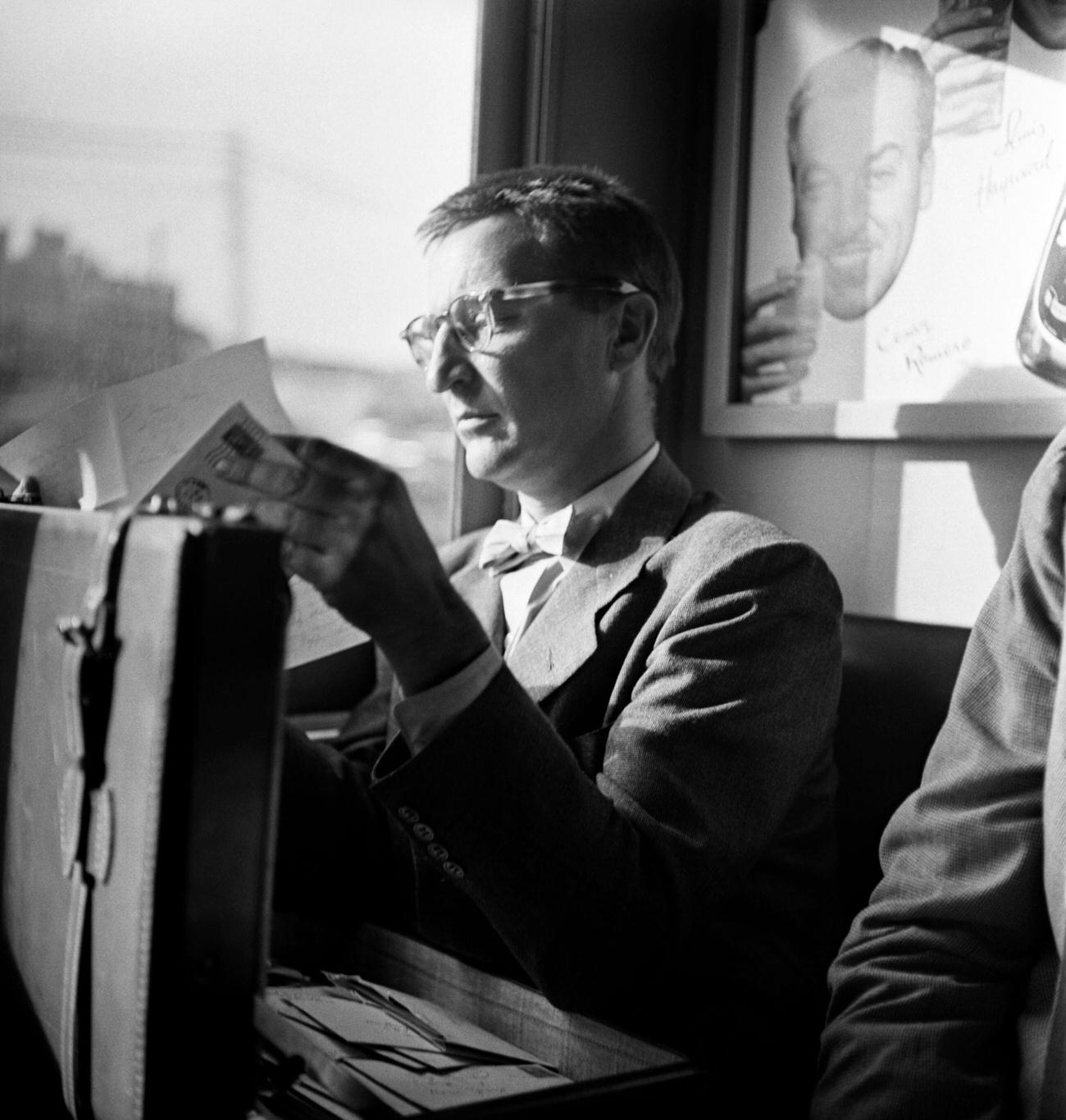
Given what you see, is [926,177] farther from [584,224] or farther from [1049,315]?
[584,224]

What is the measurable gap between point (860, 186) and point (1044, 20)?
0.30 meters

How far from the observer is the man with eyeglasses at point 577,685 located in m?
0.96

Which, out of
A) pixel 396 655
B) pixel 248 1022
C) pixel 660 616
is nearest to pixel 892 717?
pixel 660 616

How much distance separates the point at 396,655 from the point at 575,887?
0.87ft

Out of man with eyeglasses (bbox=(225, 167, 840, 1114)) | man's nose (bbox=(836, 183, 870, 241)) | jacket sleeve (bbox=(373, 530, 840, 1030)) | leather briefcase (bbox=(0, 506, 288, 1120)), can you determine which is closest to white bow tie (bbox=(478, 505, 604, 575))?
man with eyeglasses (bbox=(225, 167, 840, 1114))

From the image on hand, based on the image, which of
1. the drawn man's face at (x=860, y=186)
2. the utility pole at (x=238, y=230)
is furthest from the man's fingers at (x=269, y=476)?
the drawn man's face at (x=860, y=186)

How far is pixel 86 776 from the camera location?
748mm

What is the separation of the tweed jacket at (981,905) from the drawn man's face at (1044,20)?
608 millimetres

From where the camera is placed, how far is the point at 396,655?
931 mm

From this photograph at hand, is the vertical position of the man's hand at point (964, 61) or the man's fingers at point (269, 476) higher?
the man's hand at point (964, 61)

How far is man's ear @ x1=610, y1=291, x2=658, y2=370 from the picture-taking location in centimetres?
157

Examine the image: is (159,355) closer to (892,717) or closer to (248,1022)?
(892,717)

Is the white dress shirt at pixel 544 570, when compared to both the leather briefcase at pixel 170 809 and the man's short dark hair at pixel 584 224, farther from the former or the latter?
the leather briefcase at pixel 170 809

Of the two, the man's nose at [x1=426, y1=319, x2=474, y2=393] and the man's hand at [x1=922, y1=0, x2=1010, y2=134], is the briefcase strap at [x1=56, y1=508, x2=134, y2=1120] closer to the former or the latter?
the man's nose at [x1=426, y1=319, x2=474, y2=393]
